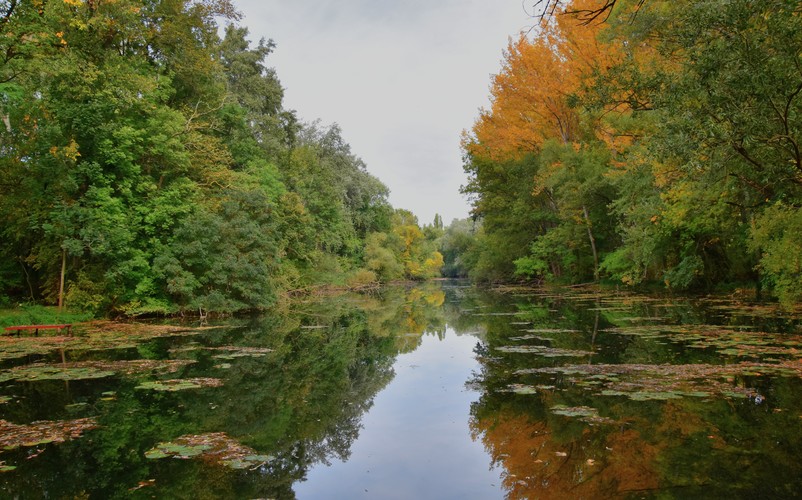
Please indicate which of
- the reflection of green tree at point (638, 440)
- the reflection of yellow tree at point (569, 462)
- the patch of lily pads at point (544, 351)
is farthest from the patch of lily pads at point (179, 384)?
the patch of lily pads at point (544, 351)

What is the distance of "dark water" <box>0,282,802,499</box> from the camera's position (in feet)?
13.7

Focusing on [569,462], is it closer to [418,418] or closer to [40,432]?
[418,418]

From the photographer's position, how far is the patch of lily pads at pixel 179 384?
739 centimetres

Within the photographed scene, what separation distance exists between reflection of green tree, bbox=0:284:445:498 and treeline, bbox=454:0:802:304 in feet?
15.8

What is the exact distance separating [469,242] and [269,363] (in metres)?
49.5

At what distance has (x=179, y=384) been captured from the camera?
7.61m

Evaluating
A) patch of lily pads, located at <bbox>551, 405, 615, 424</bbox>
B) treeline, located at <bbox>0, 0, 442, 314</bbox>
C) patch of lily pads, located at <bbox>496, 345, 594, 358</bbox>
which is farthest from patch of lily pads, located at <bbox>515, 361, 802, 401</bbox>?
treeline, located at <bbox>0, 0, 442, 314</bbox>

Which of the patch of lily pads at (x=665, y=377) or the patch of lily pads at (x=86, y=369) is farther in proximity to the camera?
the patch of lily pads at (x=86, y=369)

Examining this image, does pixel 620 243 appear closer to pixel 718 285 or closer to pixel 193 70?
pixel 718 285

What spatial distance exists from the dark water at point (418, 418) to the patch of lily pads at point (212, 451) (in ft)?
0.08

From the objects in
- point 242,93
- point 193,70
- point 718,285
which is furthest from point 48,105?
point 718,285

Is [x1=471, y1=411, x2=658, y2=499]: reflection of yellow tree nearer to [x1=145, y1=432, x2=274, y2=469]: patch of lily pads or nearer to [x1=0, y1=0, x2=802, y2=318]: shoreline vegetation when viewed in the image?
[x1=145, y1=432, x2=274, y2=469]: patch of lily pads

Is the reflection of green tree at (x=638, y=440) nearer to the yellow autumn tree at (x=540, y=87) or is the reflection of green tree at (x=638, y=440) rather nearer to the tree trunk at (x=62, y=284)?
the tree trunk at (x=62, y=284)

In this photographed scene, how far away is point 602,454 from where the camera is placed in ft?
14.7
